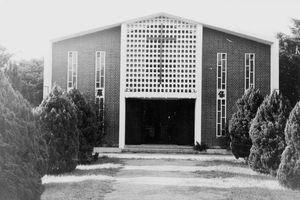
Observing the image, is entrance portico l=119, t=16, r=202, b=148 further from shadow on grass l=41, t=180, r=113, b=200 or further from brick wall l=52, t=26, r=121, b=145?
shadow on grass l=41, t=180, r=113, b=200

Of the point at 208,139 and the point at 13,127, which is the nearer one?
the point at 13,127

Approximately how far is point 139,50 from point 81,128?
30.6ft

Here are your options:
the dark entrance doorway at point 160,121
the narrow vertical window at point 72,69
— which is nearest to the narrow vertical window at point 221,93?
the dark entrance doorway at point 160,121

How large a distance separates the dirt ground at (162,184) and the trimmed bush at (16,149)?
160 centimetres

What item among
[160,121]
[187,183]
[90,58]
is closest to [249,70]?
[160,121]

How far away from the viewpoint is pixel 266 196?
1093cm

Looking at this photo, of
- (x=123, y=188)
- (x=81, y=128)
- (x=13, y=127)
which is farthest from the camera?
(x=81, y=128)

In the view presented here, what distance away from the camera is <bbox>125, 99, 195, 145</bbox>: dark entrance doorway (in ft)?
97.6

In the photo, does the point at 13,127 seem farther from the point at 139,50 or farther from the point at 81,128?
the point at 139,50

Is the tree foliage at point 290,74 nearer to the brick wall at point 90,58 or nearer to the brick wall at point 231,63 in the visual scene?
the brick wall at point 231,63

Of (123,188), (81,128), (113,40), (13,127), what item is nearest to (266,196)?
(123,188)

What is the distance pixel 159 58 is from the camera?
27.2 metres

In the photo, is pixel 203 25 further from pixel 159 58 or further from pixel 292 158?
pixel 292 158

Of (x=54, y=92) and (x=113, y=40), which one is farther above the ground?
(x=113, y=40)
